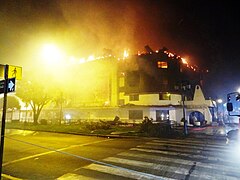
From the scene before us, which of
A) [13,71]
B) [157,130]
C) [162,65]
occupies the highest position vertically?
[162,65]

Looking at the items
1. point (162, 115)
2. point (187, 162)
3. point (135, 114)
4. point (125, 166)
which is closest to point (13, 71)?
point (125, 166)

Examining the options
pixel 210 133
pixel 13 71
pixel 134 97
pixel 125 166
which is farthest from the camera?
pixel 134 97

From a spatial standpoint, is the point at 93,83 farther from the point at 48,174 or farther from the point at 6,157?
the point at 48,174

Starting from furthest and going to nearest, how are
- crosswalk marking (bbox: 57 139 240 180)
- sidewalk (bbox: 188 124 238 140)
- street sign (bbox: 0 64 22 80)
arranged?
sidewalk (bbox: 188 124 238 140) → crosswalk marking (bbox: 57 139 240 180) → street sign (bbox: 0 64 22 80)

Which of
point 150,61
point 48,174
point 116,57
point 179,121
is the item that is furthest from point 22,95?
point 48,174

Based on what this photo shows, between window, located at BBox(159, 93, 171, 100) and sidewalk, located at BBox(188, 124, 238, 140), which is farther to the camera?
window, located at BBox(159, 93, 171, 100)

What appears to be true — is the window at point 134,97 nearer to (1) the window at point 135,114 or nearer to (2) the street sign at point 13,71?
(1) the window at point 135,114

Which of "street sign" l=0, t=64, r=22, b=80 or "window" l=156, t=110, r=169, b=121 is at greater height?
"street sign" l=0, t=64, r=22, b=80

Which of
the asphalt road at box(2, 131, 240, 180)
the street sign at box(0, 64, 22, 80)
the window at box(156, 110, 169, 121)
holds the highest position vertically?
the street sign at box(0, 64, 22, 80)

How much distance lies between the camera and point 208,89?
51656 millimetres

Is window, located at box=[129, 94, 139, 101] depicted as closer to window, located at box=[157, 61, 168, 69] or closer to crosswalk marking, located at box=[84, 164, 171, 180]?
window, located at box=[157, 61, 168, 69]

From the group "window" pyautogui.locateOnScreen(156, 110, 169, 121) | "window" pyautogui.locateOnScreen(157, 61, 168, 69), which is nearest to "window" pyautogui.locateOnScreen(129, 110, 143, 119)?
"window" pyautogui.locateOnScreen(156, 110, 169, 121)

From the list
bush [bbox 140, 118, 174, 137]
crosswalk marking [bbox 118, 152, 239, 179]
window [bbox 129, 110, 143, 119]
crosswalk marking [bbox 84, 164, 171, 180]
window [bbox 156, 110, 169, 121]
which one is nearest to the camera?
crosswalk marking [bbox 84, 164, 171, 180]

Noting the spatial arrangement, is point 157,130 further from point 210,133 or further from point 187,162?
point 187,162
